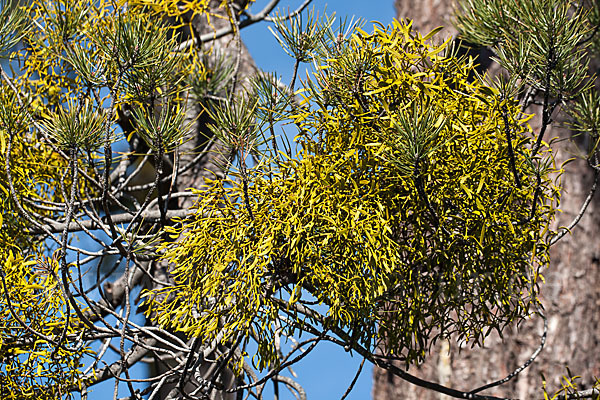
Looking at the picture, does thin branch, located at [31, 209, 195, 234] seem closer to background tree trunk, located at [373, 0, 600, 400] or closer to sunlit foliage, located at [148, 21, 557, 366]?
sunlit foliage, located at [148, 21, 557, 366]

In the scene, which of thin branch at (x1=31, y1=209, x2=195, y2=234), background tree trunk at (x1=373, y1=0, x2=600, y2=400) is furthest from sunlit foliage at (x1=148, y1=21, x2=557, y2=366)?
background tree trunk at (x1=373, y1=0, x2=600, y2=400)

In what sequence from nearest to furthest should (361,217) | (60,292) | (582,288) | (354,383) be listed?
(361,217) → (354,383) → (60,292) → (582,288)

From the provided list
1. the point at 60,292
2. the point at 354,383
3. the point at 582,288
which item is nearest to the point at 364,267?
the point at 354,383

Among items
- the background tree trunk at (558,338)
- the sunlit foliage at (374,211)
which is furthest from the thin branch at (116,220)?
the background tree trunk at (558,338)

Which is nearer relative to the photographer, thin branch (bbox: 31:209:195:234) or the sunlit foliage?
the sunlit foliage

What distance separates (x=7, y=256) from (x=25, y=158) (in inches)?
6.7

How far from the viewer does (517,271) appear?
61cm

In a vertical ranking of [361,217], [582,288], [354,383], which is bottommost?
[354,383]

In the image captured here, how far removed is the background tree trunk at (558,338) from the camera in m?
1.18

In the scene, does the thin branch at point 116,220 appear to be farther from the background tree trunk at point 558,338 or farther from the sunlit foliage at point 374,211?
the background tree trunk at point 558,338

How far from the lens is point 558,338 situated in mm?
1191

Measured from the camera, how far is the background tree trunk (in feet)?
3.87

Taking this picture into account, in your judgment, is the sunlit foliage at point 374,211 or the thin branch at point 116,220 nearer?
the sunlit foliage at point 374,211

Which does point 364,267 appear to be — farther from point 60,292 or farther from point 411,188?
point 60,292
